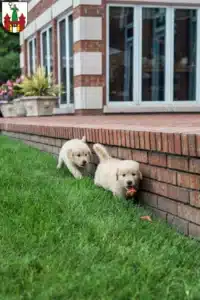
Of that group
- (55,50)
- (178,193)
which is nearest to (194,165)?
(178,193)

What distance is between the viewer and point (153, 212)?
330cm

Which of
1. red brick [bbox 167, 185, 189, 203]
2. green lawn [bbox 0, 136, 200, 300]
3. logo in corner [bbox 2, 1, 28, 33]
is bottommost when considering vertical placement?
green lawn [bbox 0, 136, 200, 300]

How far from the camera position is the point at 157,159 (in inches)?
127

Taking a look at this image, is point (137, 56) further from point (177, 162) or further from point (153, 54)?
point (177, 162)

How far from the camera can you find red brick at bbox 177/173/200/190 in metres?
2.77

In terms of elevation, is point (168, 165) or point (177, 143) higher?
point (177, 143)

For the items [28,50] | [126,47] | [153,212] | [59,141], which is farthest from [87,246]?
[28,50]

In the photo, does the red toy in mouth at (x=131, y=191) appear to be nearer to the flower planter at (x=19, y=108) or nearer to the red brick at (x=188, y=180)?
the red brick at (x=188, y=180)

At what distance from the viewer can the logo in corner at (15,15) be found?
14.5 metres

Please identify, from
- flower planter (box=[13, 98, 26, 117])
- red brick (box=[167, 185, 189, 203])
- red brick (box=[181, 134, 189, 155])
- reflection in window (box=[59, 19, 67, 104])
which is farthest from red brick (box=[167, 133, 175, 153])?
flower planter (box=[13, 98, 26, 117])

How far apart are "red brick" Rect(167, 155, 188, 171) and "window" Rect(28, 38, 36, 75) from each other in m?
11.6

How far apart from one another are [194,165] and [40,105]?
8.24 m

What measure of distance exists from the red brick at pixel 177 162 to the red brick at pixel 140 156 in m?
0.33

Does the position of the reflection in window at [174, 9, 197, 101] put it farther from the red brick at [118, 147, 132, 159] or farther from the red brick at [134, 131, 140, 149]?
the red brick at [134, 131, 140, 149]
